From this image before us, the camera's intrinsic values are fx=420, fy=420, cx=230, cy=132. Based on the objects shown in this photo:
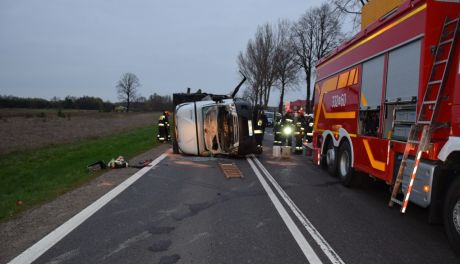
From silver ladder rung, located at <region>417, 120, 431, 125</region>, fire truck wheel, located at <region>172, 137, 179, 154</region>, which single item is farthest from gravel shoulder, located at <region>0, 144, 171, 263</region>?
fire truck wheel, located at <region>172, 137, 179, 154</region>

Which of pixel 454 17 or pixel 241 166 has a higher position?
pixel 454 17

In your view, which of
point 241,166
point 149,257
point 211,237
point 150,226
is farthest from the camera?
point 241,166

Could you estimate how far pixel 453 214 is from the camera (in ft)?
15.0

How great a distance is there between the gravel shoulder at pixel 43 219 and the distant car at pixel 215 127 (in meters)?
5.38

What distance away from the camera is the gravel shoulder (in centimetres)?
468

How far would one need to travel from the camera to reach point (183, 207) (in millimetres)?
6605

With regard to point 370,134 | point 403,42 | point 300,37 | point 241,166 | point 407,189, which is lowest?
point 241,166

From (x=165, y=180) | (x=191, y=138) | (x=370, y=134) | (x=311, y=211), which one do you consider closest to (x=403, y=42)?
(x=370, y=134)

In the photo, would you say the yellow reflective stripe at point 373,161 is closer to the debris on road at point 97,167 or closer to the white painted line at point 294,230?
the white painted line at point 294,230

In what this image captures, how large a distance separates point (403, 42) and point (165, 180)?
5528 millimetres

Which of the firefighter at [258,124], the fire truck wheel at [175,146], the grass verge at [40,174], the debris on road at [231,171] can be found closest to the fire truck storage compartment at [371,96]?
the debris on road at [231,171]

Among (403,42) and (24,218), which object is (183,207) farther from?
(403,42)

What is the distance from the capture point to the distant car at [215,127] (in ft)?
44.1

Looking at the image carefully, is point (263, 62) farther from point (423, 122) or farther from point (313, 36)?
point (423, 122)
